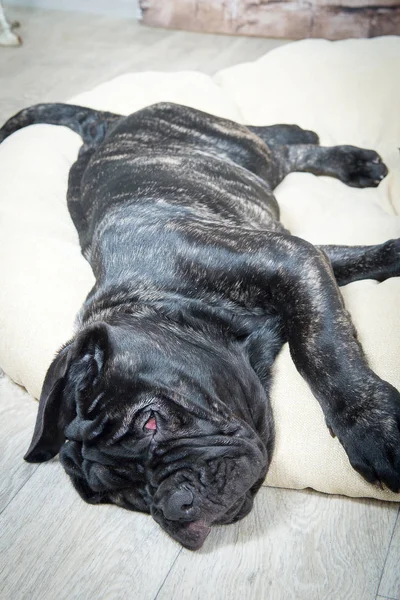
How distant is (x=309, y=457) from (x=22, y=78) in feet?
17.1

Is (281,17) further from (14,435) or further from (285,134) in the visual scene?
(14,435)

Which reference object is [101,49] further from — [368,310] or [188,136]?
[368,310]

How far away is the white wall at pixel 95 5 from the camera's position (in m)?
7.95

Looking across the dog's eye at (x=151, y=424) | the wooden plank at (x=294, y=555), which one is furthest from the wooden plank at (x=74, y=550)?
the dog's eye at (x=151, y=424)

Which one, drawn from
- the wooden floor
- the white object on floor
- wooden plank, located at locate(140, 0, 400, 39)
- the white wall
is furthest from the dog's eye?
the white wall

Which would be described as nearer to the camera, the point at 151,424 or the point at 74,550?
the point at 151,424

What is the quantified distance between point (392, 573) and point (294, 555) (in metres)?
0.29

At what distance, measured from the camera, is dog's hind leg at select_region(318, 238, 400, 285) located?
296 cm

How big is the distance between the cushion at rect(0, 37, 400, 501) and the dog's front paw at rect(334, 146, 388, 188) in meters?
0.06

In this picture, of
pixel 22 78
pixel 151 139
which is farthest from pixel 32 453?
pixel 22 78

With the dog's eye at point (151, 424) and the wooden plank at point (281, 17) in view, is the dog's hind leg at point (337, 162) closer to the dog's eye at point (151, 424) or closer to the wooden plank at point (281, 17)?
the dog's eye at point (151, 424)

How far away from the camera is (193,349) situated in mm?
2230

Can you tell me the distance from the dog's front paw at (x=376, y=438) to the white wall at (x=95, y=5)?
669 centimetres

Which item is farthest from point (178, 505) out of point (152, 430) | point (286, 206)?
point (286, 206)
